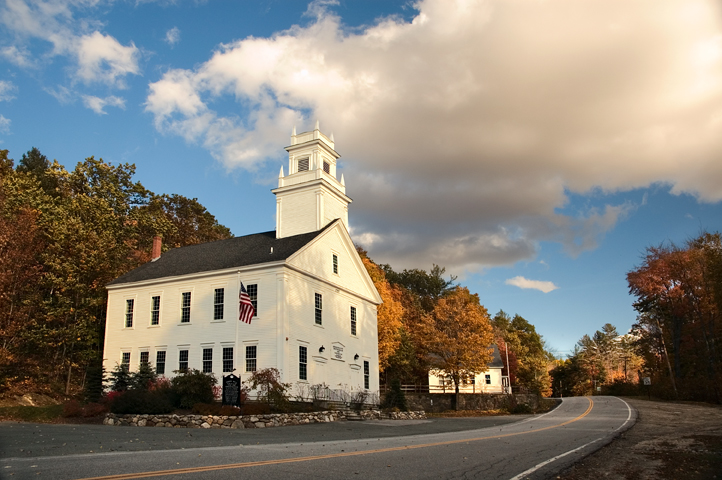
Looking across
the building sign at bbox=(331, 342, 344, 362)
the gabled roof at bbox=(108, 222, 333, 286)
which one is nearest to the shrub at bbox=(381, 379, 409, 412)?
the building sign at bbox=(331, 342, 344, 362)

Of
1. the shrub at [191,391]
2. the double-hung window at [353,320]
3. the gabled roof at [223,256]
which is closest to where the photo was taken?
the shrub at [191,391]

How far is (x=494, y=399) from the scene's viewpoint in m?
46.5

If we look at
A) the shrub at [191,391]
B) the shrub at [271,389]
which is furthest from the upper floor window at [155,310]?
the shrub at [191,391]

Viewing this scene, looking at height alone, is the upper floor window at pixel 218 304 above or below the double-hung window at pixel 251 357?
above

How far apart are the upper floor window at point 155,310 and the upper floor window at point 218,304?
4498mm

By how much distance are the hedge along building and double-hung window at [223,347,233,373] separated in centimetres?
5

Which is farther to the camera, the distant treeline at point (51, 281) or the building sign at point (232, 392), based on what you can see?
the distant treeline at point (51, 281)

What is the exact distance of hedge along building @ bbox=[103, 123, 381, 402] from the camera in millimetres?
29750

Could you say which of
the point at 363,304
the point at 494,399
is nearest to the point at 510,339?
the point at 494,399

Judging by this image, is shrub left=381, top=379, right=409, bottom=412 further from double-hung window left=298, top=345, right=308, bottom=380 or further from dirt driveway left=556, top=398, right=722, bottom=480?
dirt driveway left=556, top=398, right=722, bottom=480

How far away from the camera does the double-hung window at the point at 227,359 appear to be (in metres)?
30.0

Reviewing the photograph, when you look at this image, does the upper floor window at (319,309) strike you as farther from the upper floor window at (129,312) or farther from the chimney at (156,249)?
the chimney at (156,249)

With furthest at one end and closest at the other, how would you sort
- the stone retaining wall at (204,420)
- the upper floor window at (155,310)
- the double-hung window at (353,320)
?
the double-hung window at (353,320) → the upper floor window at (155,310) → the stone retaining wall at (204,420)

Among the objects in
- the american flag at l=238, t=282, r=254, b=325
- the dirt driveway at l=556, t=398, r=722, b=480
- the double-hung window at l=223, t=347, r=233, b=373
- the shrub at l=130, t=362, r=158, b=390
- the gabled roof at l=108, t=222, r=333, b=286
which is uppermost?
the gabled roof at l=108, t=222, r=333, b=286
